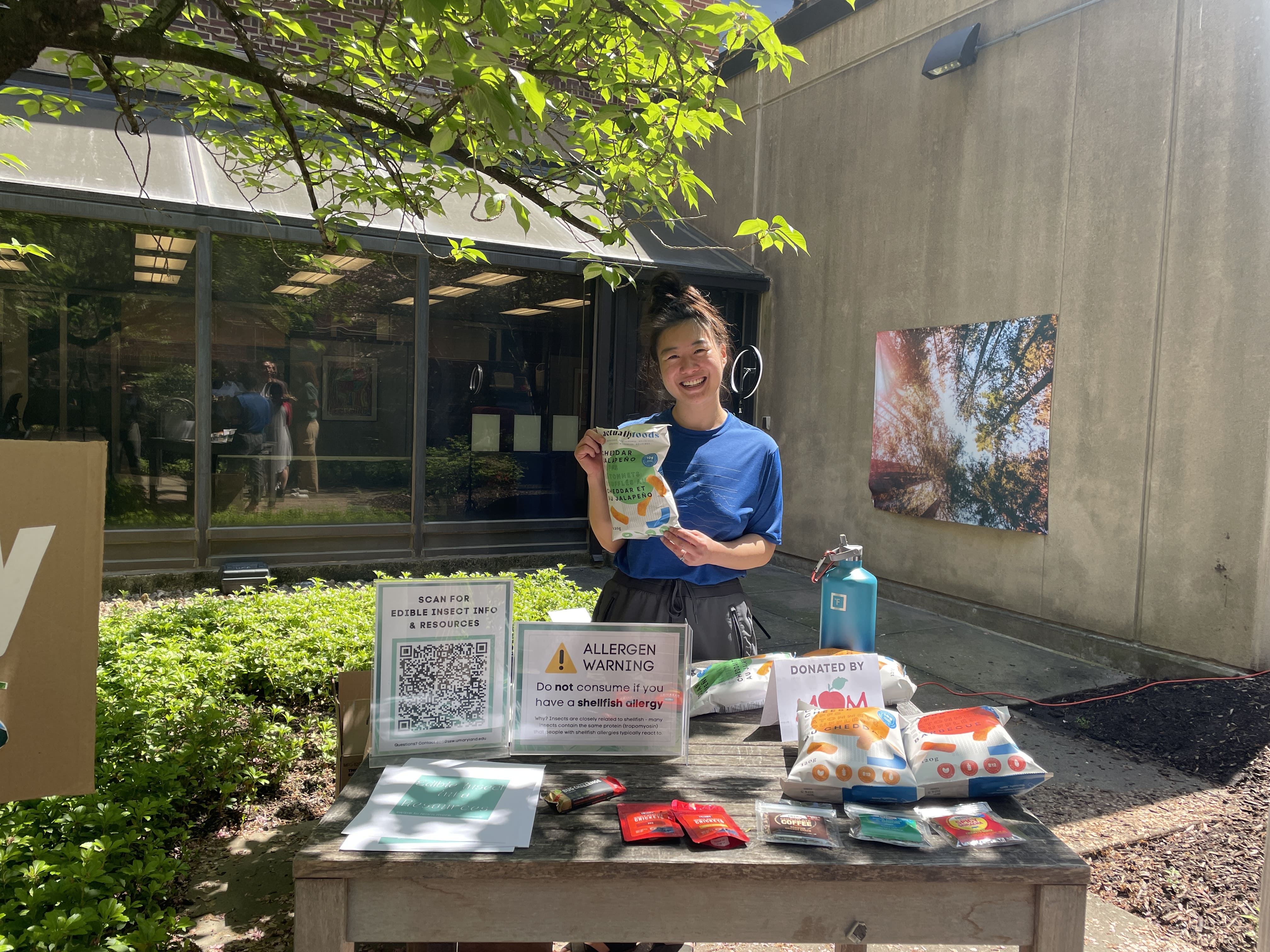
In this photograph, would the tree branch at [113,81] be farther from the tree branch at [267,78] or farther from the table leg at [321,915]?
the table leg at [321,915]

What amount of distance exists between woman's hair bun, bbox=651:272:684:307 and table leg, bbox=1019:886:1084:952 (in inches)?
67.5

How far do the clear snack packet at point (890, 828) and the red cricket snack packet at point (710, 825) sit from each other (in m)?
0.20

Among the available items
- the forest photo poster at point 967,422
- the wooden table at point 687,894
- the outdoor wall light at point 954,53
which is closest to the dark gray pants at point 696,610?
the wooden table at point 687,894

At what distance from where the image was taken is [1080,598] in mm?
6137

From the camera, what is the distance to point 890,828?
143 cm

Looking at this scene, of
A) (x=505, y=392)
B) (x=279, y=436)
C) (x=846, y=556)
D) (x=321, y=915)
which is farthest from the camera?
(x=505, y=392)

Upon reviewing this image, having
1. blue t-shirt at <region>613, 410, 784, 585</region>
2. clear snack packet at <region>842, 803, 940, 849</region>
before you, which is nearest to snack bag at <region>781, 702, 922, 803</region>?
clear snack packet at <region>842, 803, 940, 849</region>

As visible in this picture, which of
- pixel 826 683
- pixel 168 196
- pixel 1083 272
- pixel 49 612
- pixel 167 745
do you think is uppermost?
pixel 168 196

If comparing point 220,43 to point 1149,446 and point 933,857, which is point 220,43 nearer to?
point 933,857

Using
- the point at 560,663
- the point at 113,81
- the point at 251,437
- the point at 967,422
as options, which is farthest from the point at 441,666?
the point at 251,437

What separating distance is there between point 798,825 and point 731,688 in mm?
626

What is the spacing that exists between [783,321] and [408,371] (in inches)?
160

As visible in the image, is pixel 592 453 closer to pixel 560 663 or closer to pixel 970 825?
pixel 560 663

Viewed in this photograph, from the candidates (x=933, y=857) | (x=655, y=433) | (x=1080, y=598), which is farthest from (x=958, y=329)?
(x=933, y=857)
